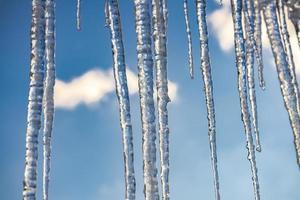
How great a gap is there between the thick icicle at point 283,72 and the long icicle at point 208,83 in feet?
5.59

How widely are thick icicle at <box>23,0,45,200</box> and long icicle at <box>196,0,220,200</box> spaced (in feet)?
6.06

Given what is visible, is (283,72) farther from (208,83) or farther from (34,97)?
(34,97)

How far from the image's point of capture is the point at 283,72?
13.7ft

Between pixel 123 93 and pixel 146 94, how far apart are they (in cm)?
30

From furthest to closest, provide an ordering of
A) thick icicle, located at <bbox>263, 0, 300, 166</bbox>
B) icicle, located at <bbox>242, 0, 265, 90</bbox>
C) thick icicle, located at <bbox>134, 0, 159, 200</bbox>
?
icicle, located at <bbox>242, 0, 265, 90</bbox>, thick icicle, located at <bbox>134, 0, 159, 200</bbox>, thick icicle, located at <bbox>263, 0, 300, 166</bbox>

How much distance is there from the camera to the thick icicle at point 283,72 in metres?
4.11

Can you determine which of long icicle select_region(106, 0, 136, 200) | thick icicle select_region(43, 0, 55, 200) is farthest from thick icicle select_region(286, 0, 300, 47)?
thick icicle select_region(43, 0, 55, 200)

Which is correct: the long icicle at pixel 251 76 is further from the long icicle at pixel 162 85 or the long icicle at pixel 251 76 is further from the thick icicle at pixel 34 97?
the thick icicle at pixel 34 97

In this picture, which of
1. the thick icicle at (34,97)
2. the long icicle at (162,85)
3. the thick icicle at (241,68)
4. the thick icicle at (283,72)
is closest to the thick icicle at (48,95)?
the thick icicle at (34,97)

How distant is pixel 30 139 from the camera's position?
5.07 meters

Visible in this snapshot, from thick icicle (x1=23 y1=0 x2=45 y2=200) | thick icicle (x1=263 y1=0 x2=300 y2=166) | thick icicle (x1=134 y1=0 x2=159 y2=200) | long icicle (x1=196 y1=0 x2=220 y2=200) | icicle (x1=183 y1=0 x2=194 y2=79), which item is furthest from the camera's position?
icicle (x1=183 y1=0 x2=194 y2=79)

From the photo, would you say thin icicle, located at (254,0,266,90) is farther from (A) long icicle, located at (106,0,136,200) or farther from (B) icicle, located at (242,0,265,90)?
(A) long icicle, located at (106,0,136,200)

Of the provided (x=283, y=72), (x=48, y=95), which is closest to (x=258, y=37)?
(x=283, y=72)

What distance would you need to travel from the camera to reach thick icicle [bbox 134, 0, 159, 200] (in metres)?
4.74
